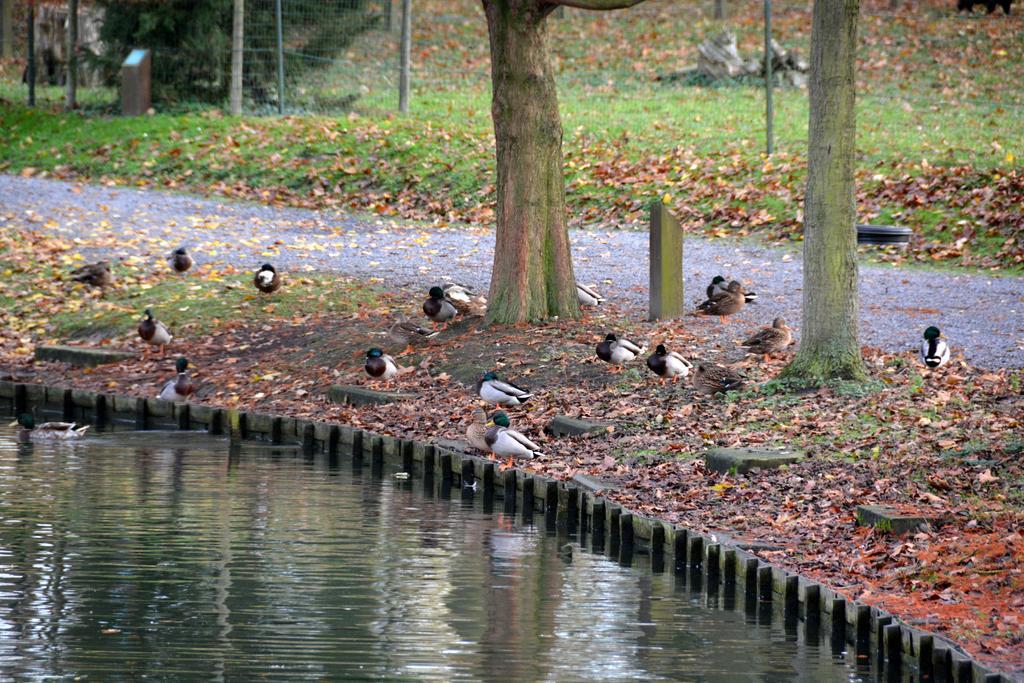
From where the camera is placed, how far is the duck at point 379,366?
15.8 metres

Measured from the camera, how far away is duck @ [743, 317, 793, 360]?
49.5ft

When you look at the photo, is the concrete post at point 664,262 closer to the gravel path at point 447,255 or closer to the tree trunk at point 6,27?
Answer: the gravel path at point 447,255

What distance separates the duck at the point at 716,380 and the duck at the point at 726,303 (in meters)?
2.75

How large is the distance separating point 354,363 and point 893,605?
29.2 ft

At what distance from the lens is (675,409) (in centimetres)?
1391

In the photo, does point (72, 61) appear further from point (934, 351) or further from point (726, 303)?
point (934, 351)

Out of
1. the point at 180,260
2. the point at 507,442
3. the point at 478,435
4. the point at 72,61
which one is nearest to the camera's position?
the point at 507,442

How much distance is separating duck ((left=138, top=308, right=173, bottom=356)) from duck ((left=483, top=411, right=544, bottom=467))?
602 centimetres

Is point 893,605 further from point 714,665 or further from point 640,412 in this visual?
point 640,412

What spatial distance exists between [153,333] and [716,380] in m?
7.18

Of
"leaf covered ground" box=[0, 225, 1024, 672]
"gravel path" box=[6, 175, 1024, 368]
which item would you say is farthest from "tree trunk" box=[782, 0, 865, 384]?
"gravel path" box=[6, 175, 1024, 368]

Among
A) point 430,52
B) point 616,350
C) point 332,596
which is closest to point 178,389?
point 616,350

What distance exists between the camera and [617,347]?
1480 cm

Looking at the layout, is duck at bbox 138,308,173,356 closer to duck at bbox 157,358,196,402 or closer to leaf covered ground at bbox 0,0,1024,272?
duck at bbox 157,358,196,402
